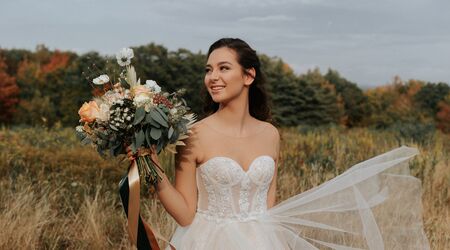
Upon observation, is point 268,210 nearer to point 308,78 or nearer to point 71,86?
point 71,86

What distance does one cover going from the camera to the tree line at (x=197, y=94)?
38000 mm

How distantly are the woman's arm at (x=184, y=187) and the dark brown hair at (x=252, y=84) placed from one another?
0.50 metres

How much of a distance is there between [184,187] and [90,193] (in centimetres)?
486

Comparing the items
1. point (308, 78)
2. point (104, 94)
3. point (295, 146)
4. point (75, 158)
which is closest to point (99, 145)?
point (104, 94)

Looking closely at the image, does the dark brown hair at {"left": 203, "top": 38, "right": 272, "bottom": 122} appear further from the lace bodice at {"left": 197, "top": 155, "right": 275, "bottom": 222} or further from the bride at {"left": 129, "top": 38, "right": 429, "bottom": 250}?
the lace bodice at {"left": 197, "top": 155, "right": 275, "bottom": 222}

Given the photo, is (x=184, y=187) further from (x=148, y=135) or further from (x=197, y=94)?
(x=197, y=94)

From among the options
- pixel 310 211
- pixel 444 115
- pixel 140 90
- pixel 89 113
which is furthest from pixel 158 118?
pixel 444 115

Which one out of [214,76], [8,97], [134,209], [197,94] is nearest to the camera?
[134,209]

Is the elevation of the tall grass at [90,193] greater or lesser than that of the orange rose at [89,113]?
lesser

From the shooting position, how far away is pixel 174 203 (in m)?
3.01

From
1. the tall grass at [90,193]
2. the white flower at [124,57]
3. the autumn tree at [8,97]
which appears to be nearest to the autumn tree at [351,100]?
the autumn tree at [8,97]

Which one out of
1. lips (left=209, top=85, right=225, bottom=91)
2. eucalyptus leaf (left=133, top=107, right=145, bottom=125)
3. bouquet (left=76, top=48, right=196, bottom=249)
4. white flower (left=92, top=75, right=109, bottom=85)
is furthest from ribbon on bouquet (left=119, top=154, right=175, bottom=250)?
lips (left=209, top=85, right=225, bottom=91)

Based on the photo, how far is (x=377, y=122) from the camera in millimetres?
45406

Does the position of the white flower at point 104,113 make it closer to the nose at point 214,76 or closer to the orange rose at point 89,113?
the orange rose at point 89,113
